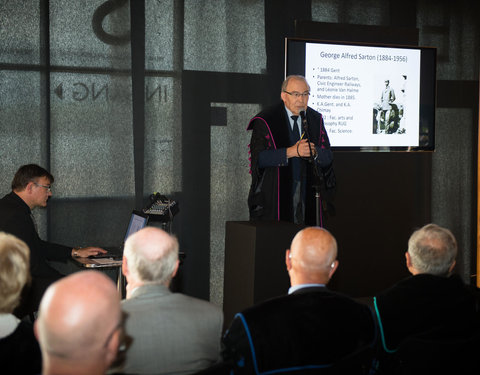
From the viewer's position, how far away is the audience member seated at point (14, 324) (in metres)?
1.68

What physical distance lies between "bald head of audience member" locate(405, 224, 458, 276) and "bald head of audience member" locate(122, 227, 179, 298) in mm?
900

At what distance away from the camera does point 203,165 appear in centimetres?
489

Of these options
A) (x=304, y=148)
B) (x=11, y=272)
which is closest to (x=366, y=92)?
(x=304, y=148)

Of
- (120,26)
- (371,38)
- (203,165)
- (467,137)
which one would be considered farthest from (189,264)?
(467,137)

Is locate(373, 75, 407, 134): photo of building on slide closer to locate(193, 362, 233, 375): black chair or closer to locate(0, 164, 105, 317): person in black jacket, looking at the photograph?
locate(0, 164, 105, 317): person in black jacket

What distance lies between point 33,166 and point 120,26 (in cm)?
135

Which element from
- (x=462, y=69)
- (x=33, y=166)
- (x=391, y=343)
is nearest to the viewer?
(x=391, y=343)

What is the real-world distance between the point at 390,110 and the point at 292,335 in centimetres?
373

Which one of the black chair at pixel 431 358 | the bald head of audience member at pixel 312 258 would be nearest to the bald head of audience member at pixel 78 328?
the bald head of audience member at pixel 312 258

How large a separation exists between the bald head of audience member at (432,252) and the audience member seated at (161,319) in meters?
0.81

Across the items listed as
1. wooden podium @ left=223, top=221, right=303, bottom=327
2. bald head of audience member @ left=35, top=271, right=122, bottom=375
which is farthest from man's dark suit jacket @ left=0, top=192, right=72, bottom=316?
bald head of audience member @ left=35, top=271, right=122, bottom=375

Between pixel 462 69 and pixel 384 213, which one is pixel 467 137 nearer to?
pixel 462 69

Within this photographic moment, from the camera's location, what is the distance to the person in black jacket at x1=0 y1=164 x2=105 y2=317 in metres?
3.60

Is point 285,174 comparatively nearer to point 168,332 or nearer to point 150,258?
point 150,258
